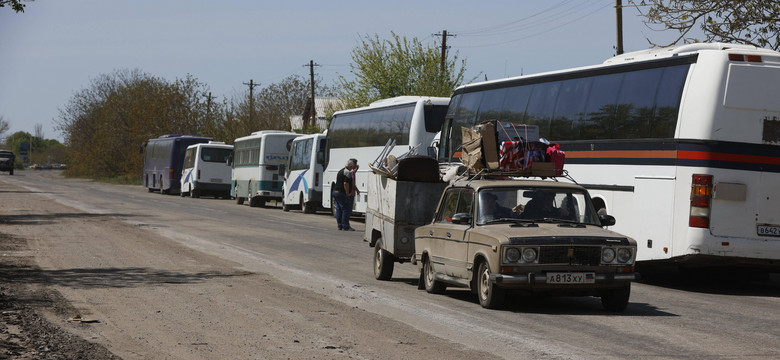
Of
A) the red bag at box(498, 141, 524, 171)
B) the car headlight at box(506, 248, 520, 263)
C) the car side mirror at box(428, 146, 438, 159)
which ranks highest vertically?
the car side mirror at box(428, 146, 438, 159)

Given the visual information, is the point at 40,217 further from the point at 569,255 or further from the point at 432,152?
the point at 569,255

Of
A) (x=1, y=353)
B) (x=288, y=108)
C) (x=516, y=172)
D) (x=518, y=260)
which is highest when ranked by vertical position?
(x=288, y=108)

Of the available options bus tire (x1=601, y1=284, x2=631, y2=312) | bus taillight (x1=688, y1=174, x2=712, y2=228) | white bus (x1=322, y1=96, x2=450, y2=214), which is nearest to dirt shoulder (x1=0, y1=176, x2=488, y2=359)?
bus tire (x1=601, y1=284, x2=631, y2=312)

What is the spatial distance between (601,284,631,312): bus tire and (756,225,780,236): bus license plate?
430 cm

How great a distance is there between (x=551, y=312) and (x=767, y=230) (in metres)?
5.08

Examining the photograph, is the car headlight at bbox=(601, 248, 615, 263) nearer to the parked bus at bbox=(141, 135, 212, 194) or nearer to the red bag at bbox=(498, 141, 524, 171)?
the red bag at bbox=(498, 141, 524, 171)

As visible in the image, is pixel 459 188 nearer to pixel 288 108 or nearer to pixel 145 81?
pixel 288 108

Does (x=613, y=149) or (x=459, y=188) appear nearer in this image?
(x=459, y=188)

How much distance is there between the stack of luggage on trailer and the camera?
14047mm

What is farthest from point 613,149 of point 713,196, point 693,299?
point 693,299

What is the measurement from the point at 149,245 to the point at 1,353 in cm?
1274

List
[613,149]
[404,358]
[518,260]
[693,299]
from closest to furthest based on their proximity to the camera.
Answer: [404,358]
[518,260]
[693,299]
[613,149]

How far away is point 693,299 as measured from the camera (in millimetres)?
14312

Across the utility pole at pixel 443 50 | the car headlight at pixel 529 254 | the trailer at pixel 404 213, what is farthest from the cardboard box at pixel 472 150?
the utility pole at pixel 443 50
